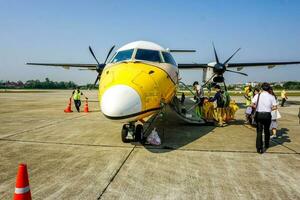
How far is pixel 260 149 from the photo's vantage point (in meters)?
6.48

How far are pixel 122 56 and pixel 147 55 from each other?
76 cm

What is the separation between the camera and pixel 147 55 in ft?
25.8

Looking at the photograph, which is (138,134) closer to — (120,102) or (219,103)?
(120,102)

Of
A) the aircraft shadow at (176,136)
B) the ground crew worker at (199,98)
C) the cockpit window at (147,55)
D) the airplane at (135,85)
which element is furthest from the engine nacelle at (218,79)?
the cockpit window at (147,55)

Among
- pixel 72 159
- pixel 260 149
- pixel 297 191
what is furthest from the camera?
pixel 260 149

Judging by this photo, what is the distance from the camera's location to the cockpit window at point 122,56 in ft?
25.5

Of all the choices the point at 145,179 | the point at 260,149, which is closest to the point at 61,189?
the point at 145,179

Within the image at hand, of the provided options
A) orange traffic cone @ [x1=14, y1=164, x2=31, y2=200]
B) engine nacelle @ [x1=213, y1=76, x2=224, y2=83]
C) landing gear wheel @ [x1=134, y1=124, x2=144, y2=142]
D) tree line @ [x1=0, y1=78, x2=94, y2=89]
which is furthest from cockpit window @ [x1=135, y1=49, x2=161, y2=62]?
tree line @ [x1=0, y1=78, x2=94, y2=89]

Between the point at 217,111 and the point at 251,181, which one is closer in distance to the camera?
the point at 251,181

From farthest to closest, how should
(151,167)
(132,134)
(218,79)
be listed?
1. (218,79)
2. (132,134)
3. (151,167)

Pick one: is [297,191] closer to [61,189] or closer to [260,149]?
[260,149]

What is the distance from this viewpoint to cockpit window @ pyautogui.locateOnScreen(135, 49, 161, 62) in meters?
7.70

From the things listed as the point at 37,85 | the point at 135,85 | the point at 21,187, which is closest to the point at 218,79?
the point at 135,85

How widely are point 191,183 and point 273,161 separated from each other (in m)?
2.42
